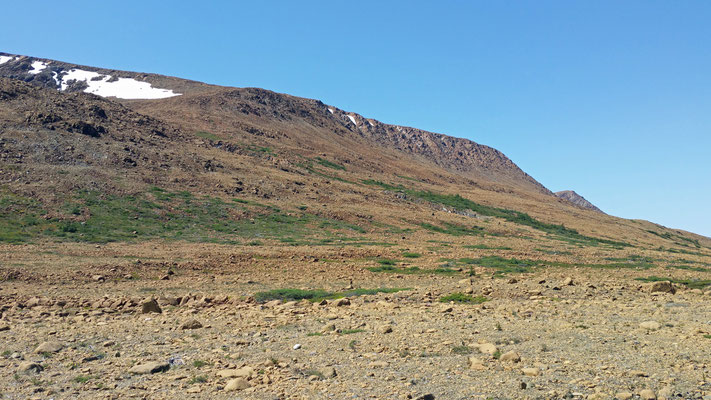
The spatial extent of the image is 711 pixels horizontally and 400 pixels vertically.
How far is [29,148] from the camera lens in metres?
37.7

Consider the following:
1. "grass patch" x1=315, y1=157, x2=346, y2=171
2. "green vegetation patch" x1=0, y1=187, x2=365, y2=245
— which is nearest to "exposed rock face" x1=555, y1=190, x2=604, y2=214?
"grass patch" x1=315, y1=157, x2=346, y2=171

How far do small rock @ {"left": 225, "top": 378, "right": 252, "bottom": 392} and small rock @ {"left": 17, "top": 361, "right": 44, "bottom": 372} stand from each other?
398 cm

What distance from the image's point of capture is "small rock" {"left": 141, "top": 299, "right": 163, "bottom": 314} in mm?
13557

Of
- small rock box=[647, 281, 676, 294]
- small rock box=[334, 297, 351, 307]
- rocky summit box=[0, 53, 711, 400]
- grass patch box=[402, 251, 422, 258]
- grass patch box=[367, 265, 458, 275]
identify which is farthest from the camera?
grass patch box=[402, 251, 422, 258]

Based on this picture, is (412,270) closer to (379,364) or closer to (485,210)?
(379,364)

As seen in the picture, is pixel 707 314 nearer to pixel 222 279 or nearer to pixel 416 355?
pixel 416 355

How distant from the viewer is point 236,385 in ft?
25.1

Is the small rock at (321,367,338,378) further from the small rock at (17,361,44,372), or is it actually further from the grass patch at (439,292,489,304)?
the grass patch at (439,292,489,304)

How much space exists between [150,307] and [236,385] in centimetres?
725

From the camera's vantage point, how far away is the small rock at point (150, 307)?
13557 millimetres

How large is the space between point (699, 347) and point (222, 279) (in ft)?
53.1

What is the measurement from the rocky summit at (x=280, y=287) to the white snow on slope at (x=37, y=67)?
185 feet

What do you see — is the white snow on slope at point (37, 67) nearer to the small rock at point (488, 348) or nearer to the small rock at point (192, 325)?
the small rock at point (192, 325)

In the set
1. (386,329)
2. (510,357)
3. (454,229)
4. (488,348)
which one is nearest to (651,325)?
(488,348)
